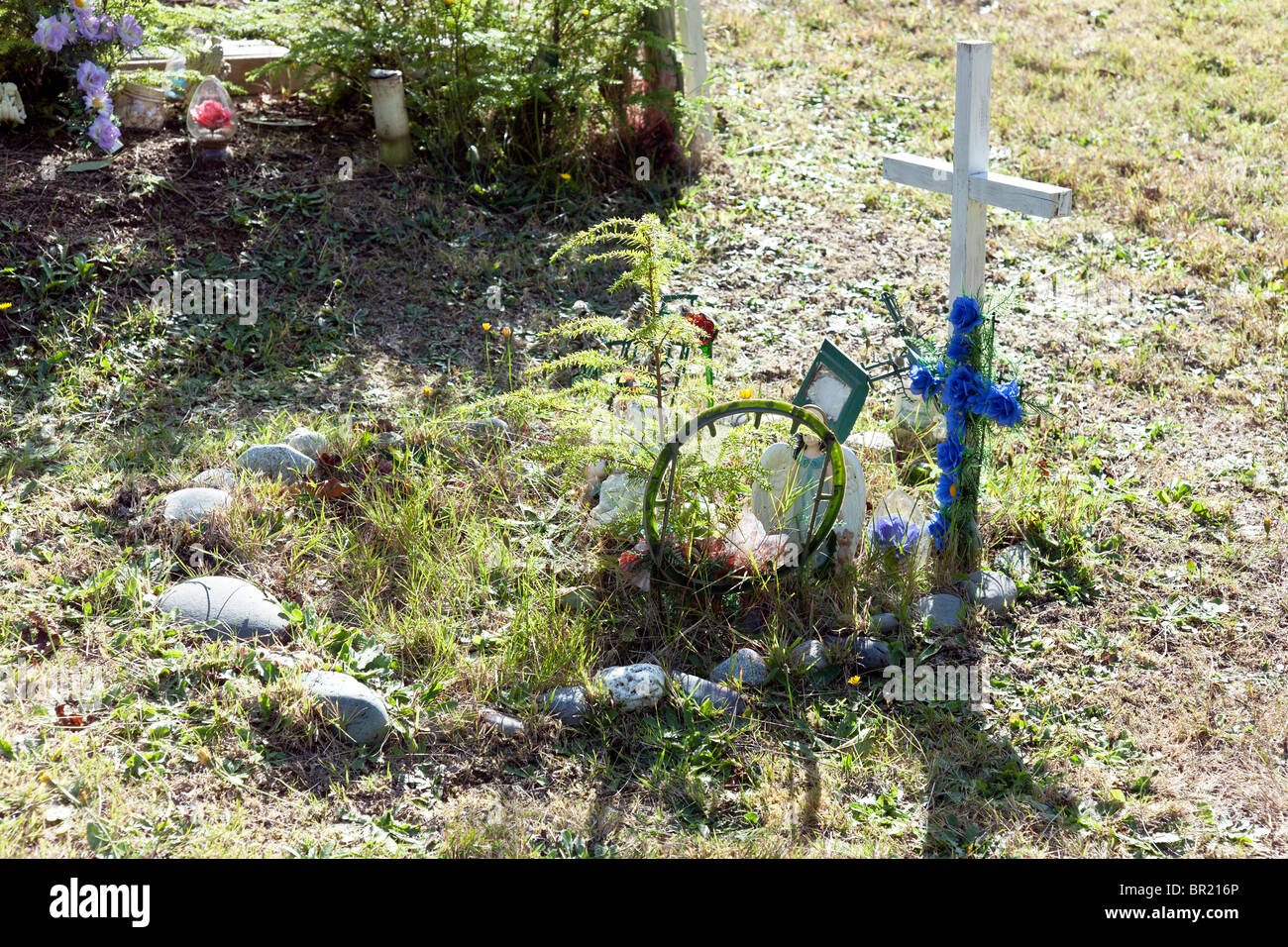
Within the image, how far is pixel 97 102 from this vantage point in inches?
203

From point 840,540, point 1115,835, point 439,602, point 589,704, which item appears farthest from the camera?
point 840,540

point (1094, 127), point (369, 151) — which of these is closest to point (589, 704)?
point (369, 151)

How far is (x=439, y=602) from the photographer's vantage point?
3244mm

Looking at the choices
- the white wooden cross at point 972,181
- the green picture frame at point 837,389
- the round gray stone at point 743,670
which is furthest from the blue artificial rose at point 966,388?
the round gray stone at point 743,670

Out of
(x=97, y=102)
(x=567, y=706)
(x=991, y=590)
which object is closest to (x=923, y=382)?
(x=991, y=590)

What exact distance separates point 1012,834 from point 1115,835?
0.79 ft

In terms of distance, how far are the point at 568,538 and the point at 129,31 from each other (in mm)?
3442

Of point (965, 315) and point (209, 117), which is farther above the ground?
point (209, 117)

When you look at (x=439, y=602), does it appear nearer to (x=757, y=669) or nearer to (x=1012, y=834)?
(x=757, y=669)

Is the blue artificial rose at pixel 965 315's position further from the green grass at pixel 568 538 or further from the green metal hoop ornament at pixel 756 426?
the green metal hoop ornament at pixel 756 426

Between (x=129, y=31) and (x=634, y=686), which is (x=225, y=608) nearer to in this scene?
(x=634, y=686)

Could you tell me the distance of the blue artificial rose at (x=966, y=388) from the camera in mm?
3287

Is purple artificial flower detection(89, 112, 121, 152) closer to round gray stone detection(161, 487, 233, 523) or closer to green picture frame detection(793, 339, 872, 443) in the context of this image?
round gray stone detection(161, 487, 233, 523)

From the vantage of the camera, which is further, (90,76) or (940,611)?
(90,76)
